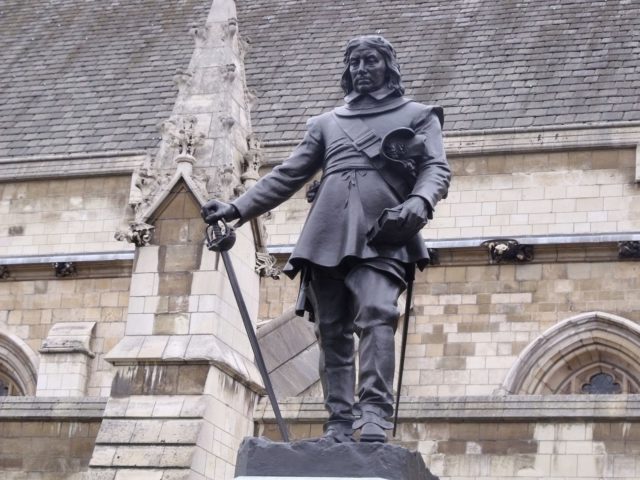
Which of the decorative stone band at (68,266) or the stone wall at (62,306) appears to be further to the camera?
the decorative stone band at (68,266)

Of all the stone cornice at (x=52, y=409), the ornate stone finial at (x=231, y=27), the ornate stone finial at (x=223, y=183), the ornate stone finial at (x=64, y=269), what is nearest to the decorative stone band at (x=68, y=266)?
the ornate stone finial at (x=64, y=269)

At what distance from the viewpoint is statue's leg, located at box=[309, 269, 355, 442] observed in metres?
6.84

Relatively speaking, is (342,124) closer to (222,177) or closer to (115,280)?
(222,177)

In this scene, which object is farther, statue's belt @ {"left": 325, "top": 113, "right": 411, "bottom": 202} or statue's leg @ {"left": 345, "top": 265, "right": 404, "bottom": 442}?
statue's belt @ {"left": 325, "top": 113, "right": 411, "bottom": 202}

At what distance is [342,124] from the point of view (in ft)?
23.3

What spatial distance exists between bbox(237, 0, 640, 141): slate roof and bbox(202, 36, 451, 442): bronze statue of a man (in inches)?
460

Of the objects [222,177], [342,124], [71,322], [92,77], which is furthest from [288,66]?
[342,124]

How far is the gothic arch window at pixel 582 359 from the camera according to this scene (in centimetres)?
1766

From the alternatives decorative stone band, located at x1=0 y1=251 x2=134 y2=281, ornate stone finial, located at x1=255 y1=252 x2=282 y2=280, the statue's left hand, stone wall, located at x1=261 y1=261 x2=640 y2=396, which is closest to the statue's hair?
the statue's left hand

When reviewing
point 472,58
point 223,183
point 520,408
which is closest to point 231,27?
point 223,183

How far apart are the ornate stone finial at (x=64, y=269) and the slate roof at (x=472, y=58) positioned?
9.10 feet

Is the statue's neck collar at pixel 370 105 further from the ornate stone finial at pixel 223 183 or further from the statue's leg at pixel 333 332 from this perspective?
the ornate stone finial at pixel 223 183

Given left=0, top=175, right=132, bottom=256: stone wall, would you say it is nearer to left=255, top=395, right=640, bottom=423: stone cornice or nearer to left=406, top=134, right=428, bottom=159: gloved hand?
left=255, top=395, right=640, bottom=423: stone cornice

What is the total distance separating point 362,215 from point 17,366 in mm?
13758
